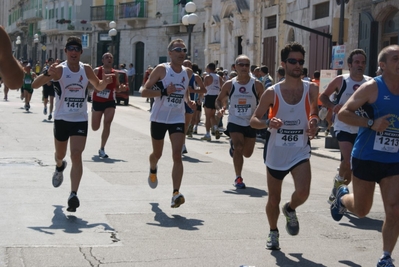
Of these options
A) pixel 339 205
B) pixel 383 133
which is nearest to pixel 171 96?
pixel 339 205

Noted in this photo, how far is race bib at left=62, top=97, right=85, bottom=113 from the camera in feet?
30.6

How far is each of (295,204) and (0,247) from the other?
8.55ft

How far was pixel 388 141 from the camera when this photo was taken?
20.8 ft

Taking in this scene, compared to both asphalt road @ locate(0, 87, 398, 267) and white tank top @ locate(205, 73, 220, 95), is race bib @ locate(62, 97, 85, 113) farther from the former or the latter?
white tank top @ locate(205, 73, 220, 95)

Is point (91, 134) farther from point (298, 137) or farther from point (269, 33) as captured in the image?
point (269, 33)

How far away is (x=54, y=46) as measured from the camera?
240 feet

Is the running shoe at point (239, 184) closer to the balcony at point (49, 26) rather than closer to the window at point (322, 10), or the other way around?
the window at point (322, 10)

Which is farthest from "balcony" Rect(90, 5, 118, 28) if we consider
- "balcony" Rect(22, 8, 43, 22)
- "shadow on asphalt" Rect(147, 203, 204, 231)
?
"shadow on asphalt" Rect(147, 203, 204, 231)

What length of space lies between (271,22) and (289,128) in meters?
26.1

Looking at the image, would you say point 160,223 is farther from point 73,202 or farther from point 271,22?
point 271,22

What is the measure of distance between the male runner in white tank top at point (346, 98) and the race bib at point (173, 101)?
67.5 inches

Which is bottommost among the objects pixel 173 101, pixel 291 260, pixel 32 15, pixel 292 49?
pixel 291 260

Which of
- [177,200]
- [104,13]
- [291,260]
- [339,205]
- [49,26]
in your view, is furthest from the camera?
[49,26]

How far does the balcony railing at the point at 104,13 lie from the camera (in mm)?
55312
